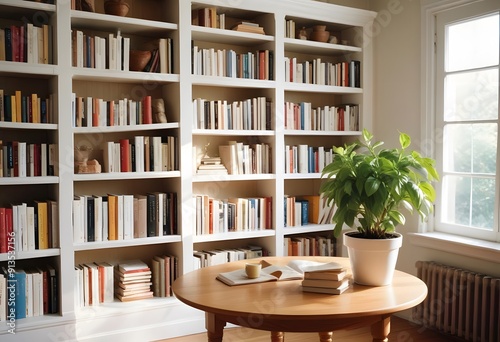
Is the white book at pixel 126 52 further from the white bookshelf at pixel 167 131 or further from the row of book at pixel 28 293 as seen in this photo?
the row of book at pixel 28 293

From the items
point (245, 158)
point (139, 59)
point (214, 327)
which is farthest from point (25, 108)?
point (214, 327)

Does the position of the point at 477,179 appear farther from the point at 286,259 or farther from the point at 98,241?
the point at 98,241

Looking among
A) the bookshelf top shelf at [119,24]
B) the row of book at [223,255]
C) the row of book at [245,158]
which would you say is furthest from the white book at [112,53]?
the row of book at [223,255]

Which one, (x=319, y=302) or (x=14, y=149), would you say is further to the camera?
(x=14, y=149)

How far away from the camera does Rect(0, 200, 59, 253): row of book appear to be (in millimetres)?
3168

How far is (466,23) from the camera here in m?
3.85

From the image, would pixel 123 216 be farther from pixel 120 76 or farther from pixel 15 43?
pixel 15 43

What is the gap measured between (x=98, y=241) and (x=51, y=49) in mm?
1263

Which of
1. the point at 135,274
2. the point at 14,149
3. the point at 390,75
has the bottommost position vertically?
the point at 135,274

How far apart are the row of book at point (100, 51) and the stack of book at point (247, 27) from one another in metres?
0.86

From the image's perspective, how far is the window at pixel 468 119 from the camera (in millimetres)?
3648

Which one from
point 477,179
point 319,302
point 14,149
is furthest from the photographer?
point 477,179

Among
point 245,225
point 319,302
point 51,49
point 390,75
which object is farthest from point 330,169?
point 390,75

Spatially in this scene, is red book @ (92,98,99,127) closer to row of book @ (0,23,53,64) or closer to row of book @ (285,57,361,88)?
row of book @ (0,23,53,64)
